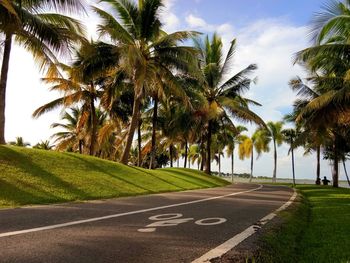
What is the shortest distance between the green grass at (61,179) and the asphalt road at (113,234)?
2.78 meters

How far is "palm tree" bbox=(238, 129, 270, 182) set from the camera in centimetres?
5839

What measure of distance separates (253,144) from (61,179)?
49.9m

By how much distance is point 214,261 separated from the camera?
4551 mm

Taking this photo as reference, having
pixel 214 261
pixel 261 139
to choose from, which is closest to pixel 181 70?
pixel 214 261

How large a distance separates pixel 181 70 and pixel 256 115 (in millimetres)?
9358

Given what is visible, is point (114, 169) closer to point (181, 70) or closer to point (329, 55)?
point (181, 70)

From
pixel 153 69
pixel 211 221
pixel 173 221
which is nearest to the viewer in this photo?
pixel 173 221

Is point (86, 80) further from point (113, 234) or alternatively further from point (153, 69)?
point (113, 234)

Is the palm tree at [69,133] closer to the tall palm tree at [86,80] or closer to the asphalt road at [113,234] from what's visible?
the tall palm tree at [86,80]

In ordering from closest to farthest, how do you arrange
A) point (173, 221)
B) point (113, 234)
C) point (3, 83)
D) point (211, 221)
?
1. point (113, 234)
2. point (173, 221)
3. point (211, 221)
4. point (3, 83)

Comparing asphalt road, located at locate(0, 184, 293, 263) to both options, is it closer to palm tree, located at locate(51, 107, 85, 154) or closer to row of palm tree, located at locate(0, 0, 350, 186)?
row of palm tree, located at locate(0, 0, 350, 186)

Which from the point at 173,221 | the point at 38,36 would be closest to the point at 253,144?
the point at 38,36

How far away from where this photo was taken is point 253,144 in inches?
2386

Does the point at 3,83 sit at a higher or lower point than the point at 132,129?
higher
